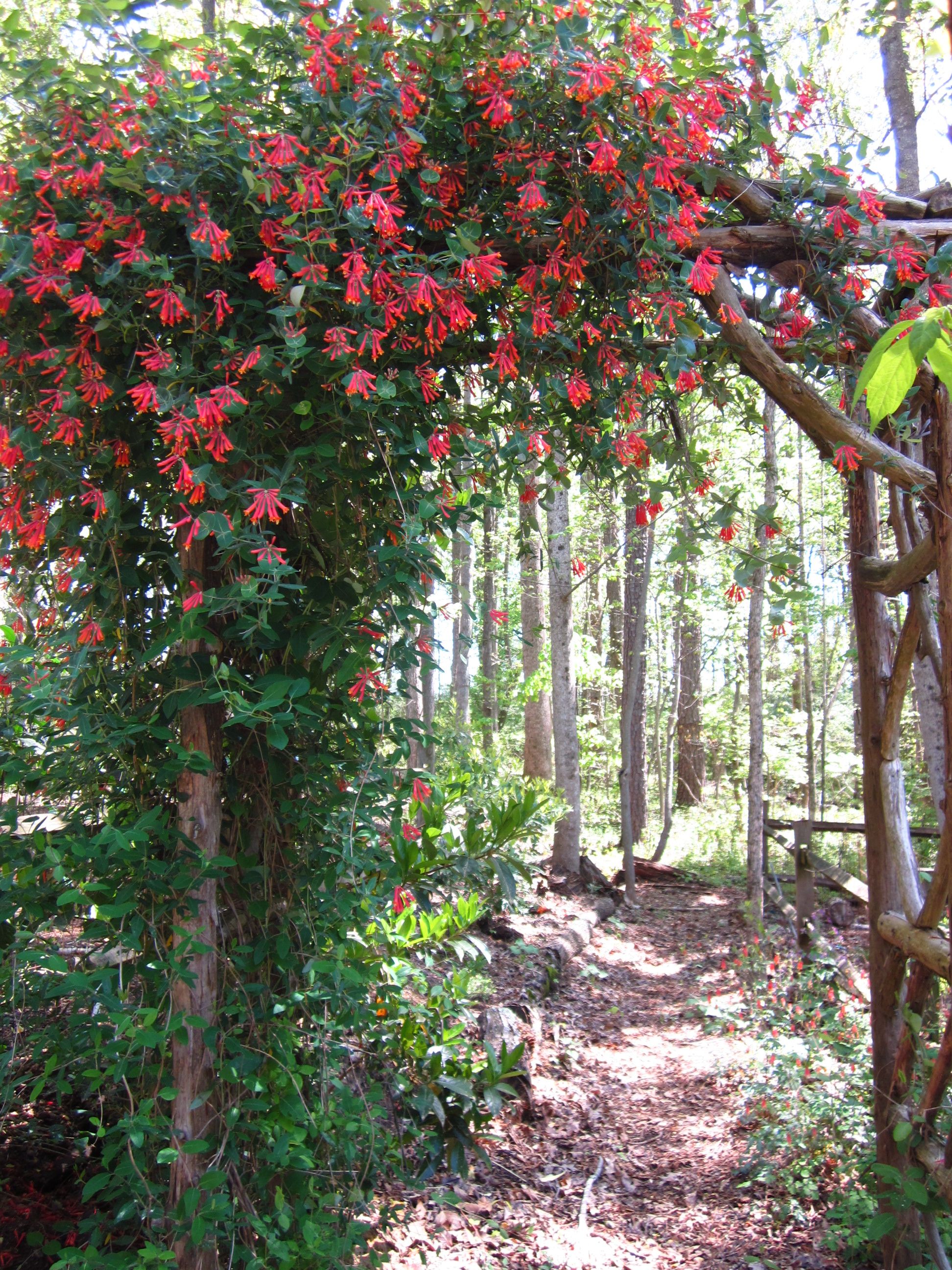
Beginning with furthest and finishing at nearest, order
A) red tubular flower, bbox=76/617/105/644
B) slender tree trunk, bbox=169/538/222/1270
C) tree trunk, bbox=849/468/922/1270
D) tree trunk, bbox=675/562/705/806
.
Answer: tree trunk, bbox=675/562/705/806 < tree trunk, bbox=849/468/922/1270 < slender tree trunk, bbox=169/538/222/1270 < red tubular flower, bbox=76/617/105/644

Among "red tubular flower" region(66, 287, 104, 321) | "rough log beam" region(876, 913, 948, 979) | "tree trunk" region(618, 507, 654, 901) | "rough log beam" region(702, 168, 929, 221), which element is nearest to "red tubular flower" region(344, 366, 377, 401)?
"red tubular flower" region(66, 287, 104, 321)

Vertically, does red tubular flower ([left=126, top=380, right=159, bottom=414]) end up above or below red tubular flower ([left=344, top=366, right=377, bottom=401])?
below

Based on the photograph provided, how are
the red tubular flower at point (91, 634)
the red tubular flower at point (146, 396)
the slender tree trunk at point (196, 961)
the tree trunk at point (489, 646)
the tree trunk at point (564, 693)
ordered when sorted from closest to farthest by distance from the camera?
the red tubular flower at point (146, 396) → the red tubular flower at point (91, 634) → the slender tree trunk at point (196, 961) → the tree trunk at point (564, 693) → the tree trunk at point (489, 646)

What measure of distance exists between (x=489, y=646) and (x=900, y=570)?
12.5 metres

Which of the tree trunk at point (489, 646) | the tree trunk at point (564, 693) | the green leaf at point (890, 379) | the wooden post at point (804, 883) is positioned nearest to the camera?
the green leaf at point (890, 379)

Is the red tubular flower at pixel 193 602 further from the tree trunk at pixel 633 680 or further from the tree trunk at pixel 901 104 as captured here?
the tree trunk at pixel 901 104

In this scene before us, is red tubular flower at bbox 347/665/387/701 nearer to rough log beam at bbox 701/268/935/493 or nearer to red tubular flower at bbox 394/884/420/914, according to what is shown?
red tubular flower at bbox 394/884/420/914

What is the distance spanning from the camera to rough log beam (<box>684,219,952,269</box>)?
2359 millimetres

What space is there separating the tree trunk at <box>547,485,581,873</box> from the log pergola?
5238mm

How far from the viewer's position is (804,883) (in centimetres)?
621

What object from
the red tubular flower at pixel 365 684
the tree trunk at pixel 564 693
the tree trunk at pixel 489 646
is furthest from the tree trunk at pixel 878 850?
the tree trunk at pixel 489 646

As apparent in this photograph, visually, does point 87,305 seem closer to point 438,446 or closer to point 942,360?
point 438,446

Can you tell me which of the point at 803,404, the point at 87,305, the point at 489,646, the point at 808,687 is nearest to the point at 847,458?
the point at 803,404

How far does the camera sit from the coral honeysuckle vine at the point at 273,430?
1819 mm
